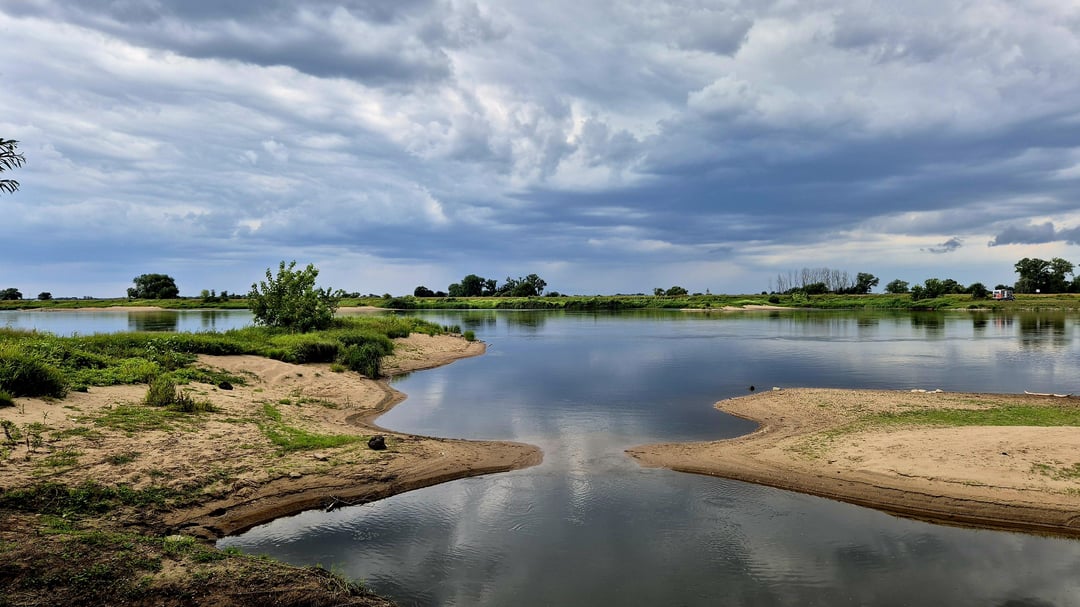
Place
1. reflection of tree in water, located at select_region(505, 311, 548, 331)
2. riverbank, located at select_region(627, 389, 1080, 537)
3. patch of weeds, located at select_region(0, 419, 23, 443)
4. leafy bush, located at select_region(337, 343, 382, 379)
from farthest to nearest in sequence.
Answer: reflection of tree in water, located at select_region(505, 311, 548, 331) < leafy bush, located at select_region(337, 343, 382, 379) < riverbank, located at select_region(627, 389, 1080, 537) < patch of weeds, located at select_region(0, 419, 23, 443)

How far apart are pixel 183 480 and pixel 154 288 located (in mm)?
187572

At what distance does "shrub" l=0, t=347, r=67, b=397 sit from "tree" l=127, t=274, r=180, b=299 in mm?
178223

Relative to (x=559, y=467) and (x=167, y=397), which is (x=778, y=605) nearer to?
(x=559, y=467)

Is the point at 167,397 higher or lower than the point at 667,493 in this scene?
higher

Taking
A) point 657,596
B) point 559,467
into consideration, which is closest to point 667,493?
point 559,467

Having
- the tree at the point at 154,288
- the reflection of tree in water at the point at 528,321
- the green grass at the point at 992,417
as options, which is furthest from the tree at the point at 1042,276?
the tree at the point at 154,288

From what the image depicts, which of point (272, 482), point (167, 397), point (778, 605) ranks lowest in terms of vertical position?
point (778, 605)

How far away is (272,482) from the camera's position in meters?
12.9

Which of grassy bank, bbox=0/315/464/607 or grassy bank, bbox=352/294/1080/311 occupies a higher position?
grassy bank, bbox=352/294/1080/311

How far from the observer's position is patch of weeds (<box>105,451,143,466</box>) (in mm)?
11891

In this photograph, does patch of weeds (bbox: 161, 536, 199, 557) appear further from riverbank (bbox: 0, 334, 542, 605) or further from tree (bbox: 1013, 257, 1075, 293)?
tree (bbox: 1013, 257, 1075, 293)

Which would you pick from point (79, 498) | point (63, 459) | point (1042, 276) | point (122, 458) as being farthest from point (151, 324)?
point (1042, 276)

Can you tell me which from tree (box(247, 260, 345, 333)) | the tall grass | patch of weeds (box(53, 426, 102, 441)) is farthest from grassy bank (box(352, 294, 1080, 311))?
patch of weeds (box(53, 426, 102, 441))

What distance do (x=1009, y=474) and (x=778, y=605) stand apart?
8054mm
